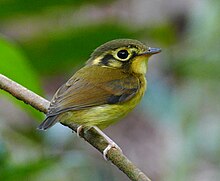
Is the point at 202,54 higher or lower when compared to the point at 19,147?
higher

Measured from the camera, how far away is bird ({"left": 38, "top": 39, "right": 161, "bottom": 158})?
311 centimetres

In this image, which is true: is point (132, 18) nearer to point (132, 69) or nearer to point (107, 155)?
point (132, 69)

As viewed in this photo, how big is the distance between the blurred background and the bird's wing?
13 centimetres

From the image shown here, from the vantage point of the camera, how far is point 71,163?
134 inches

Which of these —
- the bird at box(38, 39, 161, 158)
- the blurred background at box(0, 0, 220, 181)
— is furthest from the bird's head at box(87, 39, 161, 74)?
the blurred background at box(0, 0, 220, 181)

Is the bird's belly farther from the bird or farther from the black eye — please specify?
the black eye

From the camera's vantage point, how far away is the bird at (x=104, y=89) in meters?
3.11

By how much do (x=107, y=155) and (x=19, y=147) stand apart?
211 centimetres

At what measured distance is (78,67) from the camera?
4.61 m

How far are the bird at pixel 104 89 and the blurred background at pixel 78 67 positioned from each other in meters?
0.14

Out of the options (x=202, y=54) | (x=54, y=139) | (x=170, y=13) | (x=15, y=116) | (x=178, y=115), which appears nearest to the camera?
(x=54, y=139)

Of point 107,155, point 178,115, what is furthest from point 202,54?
point 107,155

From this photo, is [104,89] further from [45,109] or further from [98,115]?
[45,109]

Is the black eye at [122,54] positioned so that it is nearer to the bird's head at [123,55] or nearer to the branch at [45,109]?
the bird's head at [123,55]
